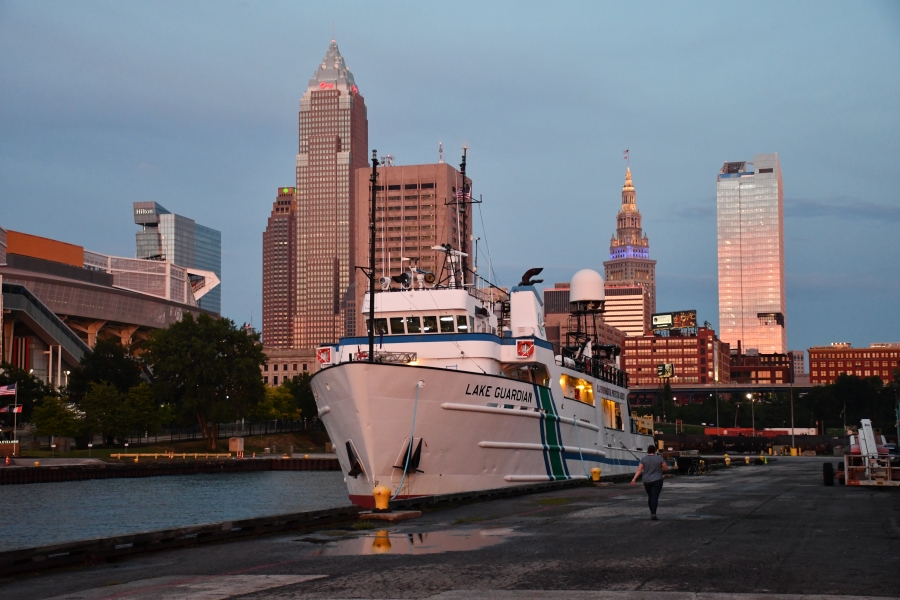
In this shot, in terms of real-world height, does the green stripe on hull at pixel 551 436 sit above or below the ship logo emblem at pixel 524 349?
below

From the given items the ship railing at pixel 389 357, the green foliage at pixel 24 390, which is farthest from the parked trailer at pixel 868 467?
the green foliage at pixel 24 390

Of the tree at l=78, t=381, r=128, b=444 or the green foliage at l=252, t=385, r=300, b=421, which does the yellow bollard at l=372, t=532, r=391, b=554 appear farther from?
the green foliage at l=252, t=385, r=300, b=421

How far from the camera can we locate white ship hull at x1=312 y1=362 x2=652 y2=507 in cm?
3269

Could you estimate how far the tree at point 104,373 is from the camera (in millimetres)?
119062

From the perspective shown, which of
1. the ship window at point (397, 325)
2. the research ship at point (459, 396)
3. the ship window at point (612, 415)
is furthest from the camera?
the ship window at point (612, 415)

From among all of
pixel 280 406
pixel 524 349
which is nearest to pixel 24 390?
pixel 280 406

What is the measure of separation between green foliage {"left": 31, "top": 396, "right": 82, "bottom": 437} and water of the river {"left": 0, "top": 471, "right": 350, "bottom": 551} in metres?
20.6

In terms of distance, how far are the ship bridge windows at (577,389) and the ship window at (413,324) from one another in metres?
7.19

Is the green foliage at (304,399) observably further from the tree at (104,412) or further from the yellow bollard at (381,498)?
the yellow bollard at (381,498)

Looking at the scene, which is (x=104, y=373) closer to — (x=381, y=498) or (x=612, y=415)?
(x=612, y=415)

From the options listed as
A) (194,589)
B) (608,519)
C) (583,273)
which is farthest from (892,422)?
(194,589)

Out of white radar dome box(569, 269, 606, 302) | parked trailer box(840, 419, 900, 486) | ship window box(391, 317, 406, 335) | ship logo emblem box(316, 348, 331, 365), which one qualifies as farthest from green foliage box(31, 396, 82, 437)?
parked trailer box(840, 419, 900, 486)

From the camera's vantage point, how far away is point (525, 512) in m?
27.9

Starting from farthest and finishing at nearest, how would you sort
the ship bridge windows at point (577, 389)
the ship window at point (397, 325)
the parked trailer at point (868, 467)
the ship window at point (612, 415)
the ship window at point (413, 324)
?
the ship window at point (612, 415) < the ship bridge windows at point (577, 389) < the ship window at point (397, 325) < the ship window at point (413, 324) < the parked trailer at point (868, 467)
